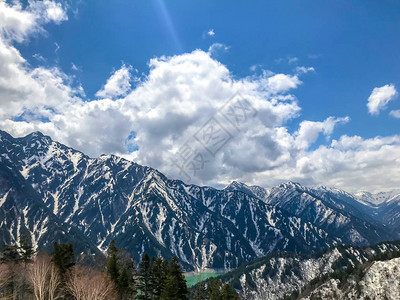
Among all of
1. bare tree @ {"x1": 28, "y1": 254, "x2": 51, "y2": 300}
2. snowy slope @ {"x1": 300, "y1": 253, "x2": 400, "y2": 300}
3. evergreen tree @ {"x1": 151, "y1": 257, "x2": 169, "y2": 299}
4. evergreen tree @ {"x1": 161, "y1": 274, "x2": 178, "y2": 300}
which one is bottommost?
snowy slope @ {"x1": 300, "y1": 253, "x2": 400, "y2": 300}

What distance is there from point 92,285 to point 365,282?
6446 inches

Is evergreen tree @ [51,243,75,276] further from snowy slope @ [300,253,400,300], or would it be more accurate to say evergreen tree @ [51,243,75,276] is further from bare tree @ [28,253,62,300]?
snowy slope @ [300,253,400,300]

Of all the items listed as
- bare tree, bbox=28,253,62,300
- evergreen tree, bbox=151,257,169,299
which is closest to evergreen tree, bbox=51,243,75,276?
bare tree, bbox=28,253,62,300

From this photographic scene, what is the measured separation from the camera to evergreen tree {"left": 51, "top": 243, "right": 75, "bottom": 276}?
63781mm

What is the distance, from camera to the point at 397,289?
15125 cm

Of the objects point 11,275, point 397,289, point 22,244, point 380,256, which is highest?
point 22,244

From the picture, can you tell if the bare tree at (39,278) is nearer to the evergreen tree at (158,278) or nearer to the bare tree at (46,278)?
the bare tree at (46,278)

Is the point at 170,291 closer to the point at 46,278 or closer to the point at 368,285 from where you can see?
the point at 46,278

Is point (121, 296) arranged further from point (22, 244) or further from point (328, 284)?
point (328, 284)

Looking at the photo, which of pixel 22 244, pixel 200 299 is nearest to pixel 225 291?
pixel 200 299

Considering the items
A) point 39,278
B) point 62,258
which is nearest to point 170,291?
point 39,278

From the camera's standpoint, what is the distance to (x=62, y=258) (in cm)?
6431

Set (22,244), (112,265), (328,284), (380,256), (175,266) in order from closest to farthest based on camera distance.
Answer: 1. (175,266)
2. (112,265)
3. (22,244)
4. (328,284)
5. (380,256)

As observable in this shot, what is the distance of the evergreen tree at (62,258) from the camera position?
209ft
